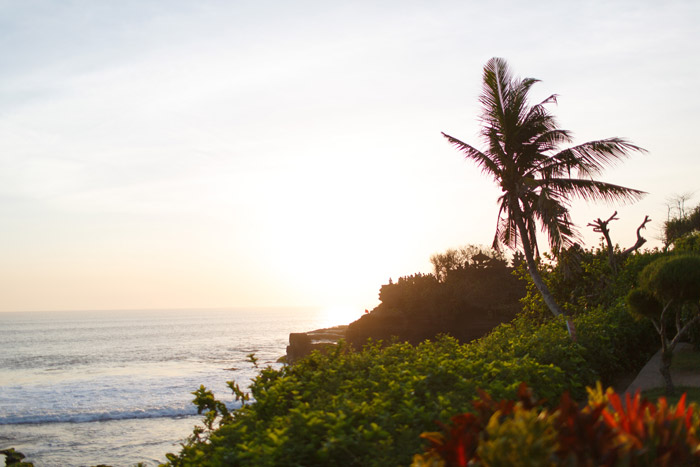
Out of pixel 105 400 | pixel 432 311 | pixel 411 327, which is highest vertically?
pixel 432 311

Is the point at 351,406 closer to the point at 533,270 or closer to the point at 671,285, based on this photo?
the point at 671,285

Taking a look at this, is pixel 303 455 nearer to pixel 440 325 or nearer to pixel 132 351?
pixel 440 325

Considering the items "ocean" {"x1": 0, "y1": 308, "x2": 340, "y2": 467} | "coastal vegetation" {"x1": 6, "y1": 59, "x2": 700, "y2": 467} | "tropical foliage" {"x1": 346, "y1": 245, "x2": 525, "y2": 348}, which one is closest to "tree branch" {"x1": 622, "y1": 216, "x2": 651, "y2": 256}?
"coastal vegetation" {"x1": 6, "y1": 59, "x2": 700, "y2": 467}

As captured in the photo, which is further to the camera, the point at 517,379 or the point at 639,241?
the point at 639,241

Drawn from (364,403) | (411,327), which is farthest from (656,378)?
(411,327)

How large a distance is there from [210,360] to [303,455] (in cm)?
5791

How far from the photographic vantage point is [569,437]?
319 cm

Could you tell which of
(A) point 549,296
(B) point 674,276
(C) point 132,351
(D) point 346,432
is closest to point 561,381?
(B) point 674,276

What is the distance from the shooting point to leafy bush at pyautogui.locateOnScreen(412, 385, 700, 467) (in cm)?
287

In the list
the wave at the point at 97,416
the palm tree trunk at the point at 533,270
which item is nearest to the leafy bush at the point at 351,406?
the palm tree trunk at the point at 533,270

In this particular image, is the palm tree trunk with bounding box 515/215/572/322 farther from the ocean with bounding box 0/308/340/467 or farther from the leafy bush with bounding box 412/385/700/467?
the leafy bush with bounding box 412/385/700/467

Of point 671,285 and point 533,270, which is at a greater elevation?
point 533,270

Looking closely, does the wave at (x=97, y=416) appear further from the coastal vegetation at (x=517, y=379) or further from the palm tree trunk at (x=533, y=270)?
the coastal vegetation at (x=517, y=379)

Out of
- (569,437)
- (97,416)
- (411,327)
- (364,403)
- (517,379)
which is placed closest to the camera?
(569,437)
